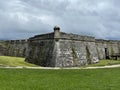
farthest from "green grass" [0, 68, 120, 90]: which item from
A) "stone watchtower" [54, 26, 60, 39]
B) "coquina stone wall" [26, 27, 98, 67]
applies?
"stone watchtower" [54, 26, 60, 39]

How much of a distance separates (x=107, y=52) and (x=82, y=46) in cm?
1593

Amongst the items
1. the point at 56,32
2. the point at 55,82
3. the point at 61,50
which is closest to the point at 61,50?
the point at 61,50

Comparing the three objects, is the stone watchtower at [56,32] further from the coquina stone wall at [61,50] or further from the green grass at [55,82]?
the green grass at [55,82]

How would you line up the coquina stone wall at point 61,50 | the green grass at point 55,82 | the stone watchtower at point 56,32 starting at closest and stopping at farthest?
the green grass at point 55,82 → the coquina stone wall at point 61,50 → the stone watchtower at point 56,32

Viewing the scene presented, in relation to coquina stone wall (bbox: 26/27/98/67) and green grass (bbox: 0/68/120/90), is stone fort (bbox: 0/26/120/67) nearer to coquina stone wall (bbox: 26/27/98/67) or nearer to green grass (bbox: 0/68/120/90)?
coquina stone wall (bbox: 26/27/98/67)

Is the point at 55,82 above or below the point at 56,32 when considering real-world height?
below

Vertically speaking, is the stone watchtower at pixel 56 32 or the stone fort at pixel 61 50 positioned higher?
the stone watchtower at pixel 56 32

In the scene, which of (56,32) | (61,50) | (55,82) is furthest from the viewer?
(56,32)

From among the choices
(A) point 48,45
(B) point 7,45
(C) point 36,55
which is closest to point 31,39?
(C) point 36,55

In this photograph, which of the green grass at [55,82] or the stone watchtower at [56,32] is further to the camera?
the stone watchtower at [56,32]

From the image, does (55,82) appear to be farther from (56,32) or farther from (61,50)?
(56,32)

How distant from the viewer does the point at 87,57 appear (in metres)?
39.7

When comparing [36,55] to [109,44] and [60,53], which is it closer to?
[60,53]

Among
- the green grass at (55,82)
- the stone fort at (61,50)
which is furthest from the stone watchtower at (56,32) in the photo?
the green grass at (55,82)
